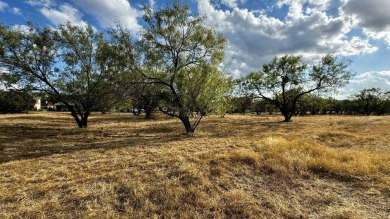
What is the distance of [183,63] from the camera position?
14.7 m

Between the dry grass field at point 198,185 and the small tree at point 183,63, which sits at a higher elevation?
the small tree at point 183,63

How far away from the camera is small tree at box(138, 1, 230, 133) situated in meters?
14.1

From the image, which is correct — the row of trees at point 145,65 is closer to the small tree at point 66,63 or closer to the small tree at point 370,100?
the small tree at point 66,63

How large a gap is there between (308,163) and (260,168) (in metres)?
1.60

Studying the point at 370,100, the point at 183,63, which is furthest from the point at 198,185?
the point at 370,100

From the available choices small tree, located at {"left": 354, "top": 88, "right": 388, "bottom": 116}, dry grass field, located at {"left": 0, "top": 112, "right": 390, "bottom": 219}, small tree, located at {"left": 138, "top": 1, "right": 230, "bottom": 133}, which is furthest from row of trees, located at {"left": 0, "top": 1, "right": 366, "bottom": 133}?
small tree, located at {"left": 354, "top": 88, "right": 388, "bottom": 116}

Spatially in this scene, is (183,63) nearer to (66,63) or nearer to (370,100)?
(66,63)

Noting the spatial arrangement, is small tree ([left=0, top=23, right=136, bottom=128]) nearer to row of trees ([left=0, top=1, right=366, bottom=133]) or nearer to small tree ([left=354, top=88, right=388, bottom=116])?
row of trees ([left=0, top=1, right=366, bottom=133])

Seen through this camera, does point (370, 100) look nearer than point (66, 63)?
No

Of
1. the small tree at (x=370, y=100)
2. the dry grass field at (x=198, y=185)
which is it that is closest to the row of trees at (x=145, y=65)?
the dry grass field at (x=198, y=185)

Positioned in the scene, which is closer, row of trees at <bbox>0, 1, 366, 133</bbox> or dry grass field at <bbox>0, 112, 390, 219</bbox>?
dry grass field at <bbox>0, 112, 390, 219</bbox>

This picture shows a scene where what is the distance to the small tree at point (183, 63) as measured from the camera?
14.1 meters

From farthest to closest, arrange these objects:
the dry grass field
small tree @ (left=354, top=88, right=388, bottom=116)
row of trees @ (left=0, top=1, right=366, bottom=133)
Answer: small tree @ (left=354, top=88, right=388, bottom=116) < row of trees @ (left=0, top=1, right=366, bottom=133) < the dry grass field

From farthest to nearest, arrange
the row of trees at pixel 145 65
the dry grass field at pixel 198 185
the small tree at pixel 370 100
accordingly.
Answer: the small tree at pixel 370 100 → the row of trees at pixel 145 65 → the dry grass field at pixel 198 185
